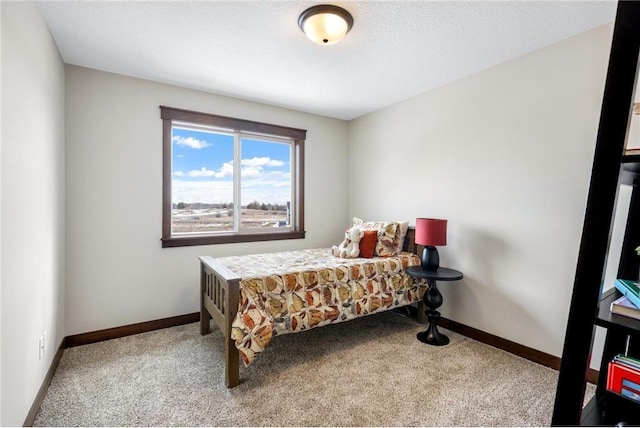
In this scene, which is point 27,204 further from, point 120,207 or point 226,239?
point 226,239

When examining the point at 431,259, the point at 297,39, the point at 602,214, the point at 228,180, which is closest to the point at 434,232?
the point at 431,259

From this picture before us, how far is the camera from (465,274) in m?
2.97

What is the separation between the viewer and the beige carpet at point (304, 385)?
5.86ft

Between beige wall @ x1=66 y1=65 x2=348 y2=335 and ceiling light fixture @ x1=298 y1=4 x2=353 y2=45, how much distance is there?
1705 mm

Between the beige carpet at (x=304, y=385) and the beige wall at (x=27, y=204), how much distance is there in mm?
308

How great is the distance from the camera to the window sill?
3176mm

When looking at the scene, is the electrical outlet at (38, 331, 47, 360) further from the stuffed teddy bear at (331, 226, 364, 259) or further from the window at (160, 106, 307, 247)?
the stuffed teddy bear at (331, 226, 364, 259)

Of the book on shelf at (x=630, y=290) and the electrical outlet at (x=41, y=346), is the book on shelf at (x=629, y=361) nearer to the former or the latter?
the book on shelf at (x=630, y=290)

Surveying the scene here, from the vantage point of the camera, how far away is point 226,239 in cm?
348

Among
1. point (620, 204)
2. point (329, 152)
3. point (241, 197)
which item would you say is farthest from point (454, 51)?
point (241, 197)

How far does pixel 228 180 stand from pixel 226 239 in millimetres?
681

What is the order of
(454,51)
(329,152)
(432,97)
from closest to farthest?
(454,51) < (432,97) < (329,152)

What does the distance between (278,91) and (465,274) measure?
104 inches

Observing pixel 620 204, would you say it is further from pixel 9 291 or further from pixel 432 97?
pixel 9 291
